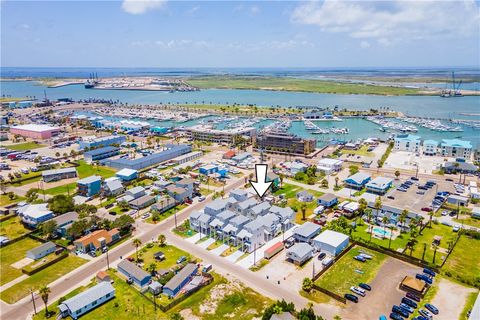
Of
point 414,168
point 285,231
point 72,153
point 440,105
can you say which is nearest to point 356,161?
point 414,168

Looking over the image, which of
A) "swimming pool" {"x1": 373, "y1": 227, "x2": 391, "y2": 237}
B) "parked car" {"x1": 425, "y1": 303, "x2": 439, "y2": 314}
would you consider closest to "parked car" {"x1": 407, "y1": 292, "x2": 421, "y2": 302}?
"parked car" {"x1": 425, "y1": 303, "x2": 439, "y2": 314}

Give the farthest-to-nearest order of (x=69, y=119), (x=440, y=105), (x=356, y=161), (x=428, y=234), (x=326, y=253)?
1. (x=440, y=105)
2. (x=69, y=119)
3. (x=356, y=161)
4. (x=428, y=234)
5. (x=326, y=253)

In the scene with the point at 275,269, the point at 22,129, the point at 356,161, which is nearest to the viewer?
the point at 275,269

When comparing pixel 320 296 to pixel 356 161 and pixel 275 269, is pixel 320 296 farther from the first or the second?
pixel 356 161

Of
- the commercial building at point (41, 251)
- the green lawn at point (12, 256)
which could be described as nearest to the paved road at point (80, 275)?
the green lawn at point (12, 256)

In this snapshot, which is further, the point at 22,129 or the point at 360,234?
the point at 22,129

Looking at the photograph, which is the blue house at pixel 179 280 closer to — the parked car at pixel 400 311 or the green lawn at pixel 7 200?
the parked car at pixel 400 311
